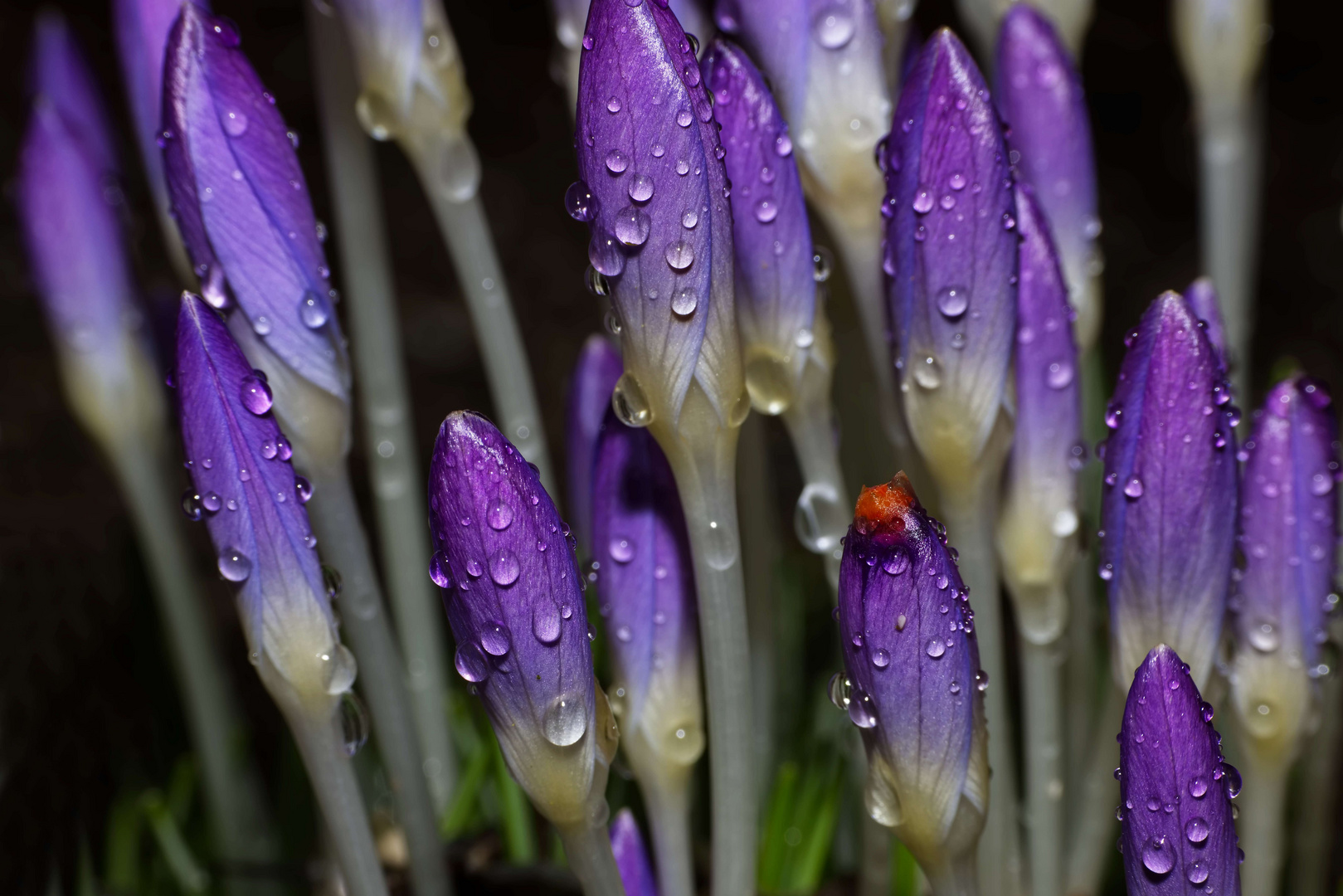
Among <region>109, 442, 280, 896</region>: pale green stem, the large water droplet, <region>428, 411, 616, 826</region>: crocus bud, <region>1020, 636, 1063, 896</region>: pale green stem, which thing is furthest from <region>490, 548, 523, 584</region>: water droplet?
<region>109, 442, 280, 896</region>: pale green stem

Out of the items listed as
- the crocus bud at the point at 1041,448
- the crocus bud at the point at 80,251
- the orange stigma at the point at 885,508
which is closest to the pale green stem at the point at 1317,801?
the crocus bud at the point at 1041,448

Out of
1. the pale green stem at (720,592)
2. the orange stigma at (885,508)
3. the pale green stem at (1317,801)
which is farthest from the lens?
the pale green stem at (1317,801)

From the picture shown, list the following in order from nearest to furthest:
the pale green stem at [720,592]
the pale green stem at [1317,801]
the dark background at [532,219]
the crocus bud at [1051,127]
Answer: the pale green stem at [720,592] → the crocus bud at [1051,127] → the pale green stem at [1317,801] → the dark background at [532,219]

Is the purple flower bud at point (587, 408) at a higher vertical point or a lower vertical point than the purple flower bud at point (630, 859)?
higher

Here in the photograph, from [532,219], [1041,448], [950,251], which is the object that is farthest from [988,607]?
[532,219]

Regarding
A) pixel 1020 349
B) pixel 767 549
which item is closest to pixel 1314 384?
pixel 1020 349

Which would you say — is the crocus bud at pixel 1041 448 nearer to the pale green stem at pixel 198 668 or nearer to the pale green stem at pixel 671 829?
the pale green stem at pixel 671 829

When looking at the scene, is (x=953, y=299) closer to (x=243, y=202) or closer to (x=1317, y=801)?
(x=243, y=202)
